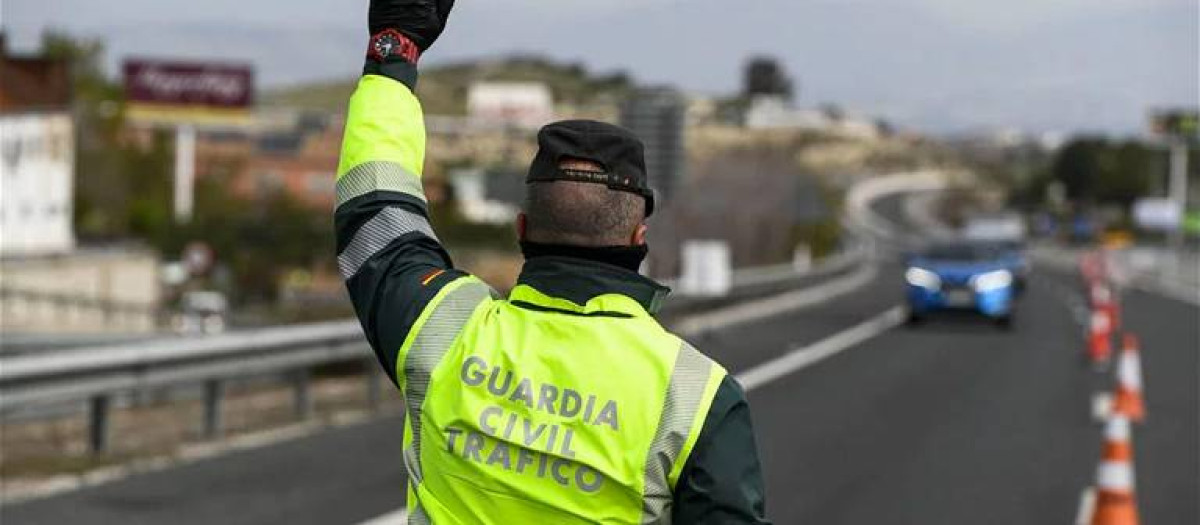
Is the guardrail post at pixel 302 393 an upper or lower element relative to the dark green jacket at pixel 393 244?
lower

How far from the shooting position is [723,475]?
3154mm

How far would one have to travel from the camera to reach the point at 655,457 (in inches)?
127

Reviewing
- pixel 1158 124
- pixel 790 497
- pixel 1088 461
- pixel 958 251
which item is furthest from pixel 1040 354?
pixel 1158 124

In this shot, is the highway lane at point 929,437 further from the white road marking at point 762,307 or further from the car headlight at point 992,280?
the car headlight at point 992,280

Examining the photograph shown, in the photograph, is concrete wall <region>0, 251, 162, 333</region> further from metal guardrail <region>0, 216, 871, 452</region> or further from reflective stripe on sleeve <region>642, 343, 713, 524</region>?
reflective stripe on sleeve <region>642, 343, 713, 524</region>

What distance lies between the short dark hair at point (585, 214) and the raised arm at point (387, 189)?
21cm

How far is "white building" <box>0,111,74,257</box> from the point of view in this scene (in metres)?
81.7

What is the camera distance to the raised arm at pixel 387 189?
355cm

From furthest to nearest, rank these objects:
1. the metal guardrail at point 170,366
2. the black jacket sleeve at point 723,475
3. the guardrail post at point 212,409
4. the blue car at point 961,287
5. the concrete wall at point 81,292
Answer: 1. the concrete wall at point 81,292
2. the blue car at point 961,287
3. the guardrail post at point 212,409
4. the metal guardrail at point 170,366
5. the black jacket sleeve at point 723,475

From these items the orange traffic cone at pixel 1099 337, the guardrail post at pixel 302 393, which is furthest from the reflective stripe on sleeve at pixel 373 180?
the orange traffic cone at pixel 1099 337

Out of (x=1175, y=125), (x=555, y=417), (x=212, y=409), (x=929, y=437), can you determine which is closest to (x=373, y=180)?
Answer: (x=555, y=417)

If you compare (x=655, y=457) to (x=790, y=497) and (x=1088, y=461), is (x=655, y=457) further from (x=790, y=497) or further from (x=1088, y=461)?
(x=1088, y=461)

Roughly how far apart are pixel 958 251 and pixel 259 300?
182ft

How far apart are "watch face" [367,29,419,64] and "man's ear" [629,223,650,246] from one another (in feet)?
1.59
